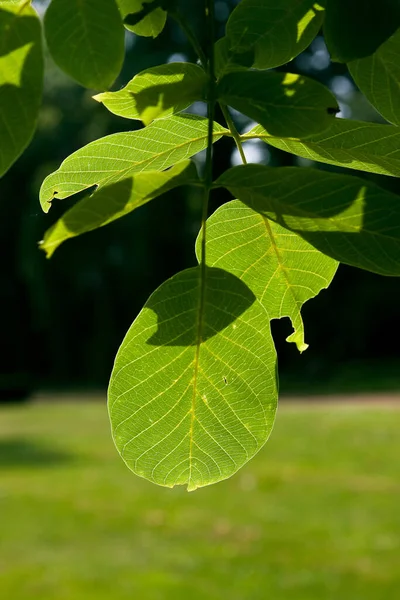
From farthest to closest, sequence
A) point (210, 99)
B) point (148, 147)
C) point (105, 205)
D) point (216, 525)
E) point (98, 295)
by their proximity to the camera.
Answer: point (98, 295) < point (216, 525) < point (148, 147) < point (210, 99) < point (105, 205)

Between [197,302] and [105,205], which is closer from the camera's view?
[105,205]

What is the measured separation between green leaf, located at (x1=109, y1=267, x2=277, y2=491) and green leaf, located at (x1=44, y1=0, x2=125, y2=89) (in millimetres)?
134

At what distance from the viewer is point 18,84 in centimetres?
48

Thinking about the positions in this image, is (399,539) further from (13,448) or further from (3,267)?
(3,267)

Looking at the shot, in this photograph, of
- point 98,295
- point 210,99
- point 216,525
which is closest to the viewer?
point 210,99

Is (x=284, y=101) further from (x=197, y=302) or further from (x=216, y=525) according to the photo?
(x=216, y=525)

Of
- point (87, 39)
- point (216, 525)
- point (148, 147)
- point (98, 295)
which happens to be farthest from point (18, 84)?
point (98, 295)

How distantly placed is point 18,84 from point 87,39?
0.16 feet

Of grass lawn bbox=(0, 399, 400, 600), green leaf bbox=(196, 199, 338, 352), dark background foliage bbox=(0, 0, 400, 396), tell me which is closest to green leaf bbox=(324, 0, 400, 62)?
green leaf bbox=(196, 199, 338, 352)

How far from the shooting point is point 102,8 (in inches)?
19.9

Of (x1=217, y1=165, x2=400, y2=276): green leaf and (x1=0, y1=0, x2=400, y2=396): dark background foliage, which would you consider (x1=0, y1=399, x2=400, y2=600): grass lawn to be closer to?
(x1=217, y1=165, x2=400, y2=276): green leaf

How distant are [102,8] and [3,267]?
758 inches

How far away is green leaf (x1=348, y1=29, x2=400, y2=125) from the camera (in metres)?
0.61

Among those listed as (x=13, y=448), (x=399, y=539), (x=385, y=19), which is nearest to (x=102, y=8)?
(x=385, y=19)
